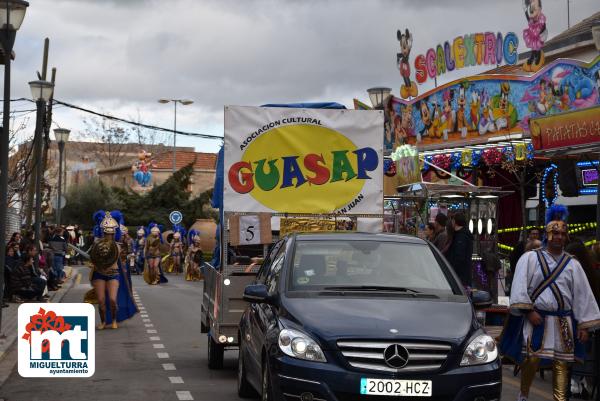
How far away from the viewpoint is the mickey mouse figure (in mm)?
37844

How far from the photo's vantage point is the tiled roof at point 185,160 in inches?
3847

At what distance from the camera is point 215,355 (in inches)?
513

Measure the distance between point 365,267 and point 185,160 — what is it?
3600 inches

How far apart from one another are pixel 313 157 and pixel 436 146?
844 inches

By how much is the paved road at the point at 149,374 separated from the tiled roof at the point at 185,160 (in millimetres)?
77596

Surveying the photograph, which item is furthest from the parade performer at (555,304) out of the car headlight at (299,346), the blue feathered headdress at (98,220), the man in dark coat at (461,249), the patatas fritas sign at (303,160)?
the blue feathered headdress at (98,220)

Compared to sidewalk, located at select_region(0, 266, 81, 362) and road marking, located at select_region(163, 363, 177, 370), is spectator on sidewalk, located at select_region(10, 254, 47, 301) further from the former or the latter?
road marking, located at select_region(163, 363, 177, 370)

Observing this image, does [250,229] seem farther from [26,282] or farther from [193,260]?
[193,260]

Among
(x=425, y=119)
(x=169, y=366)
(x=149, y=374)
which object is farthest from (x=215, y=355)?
(x=425, y=119)

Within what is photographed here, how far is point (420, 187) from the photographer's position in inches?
928

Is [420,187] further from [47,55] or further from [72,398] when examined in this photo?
[47,55]

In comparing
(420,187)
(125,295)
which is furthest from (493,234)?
(125,295)

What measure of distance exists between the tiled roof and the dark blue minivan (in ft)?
289

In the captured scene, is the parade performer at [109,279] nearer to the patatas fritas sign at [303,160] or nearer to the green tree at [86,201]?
the patatas fritas sign at [303,160]
